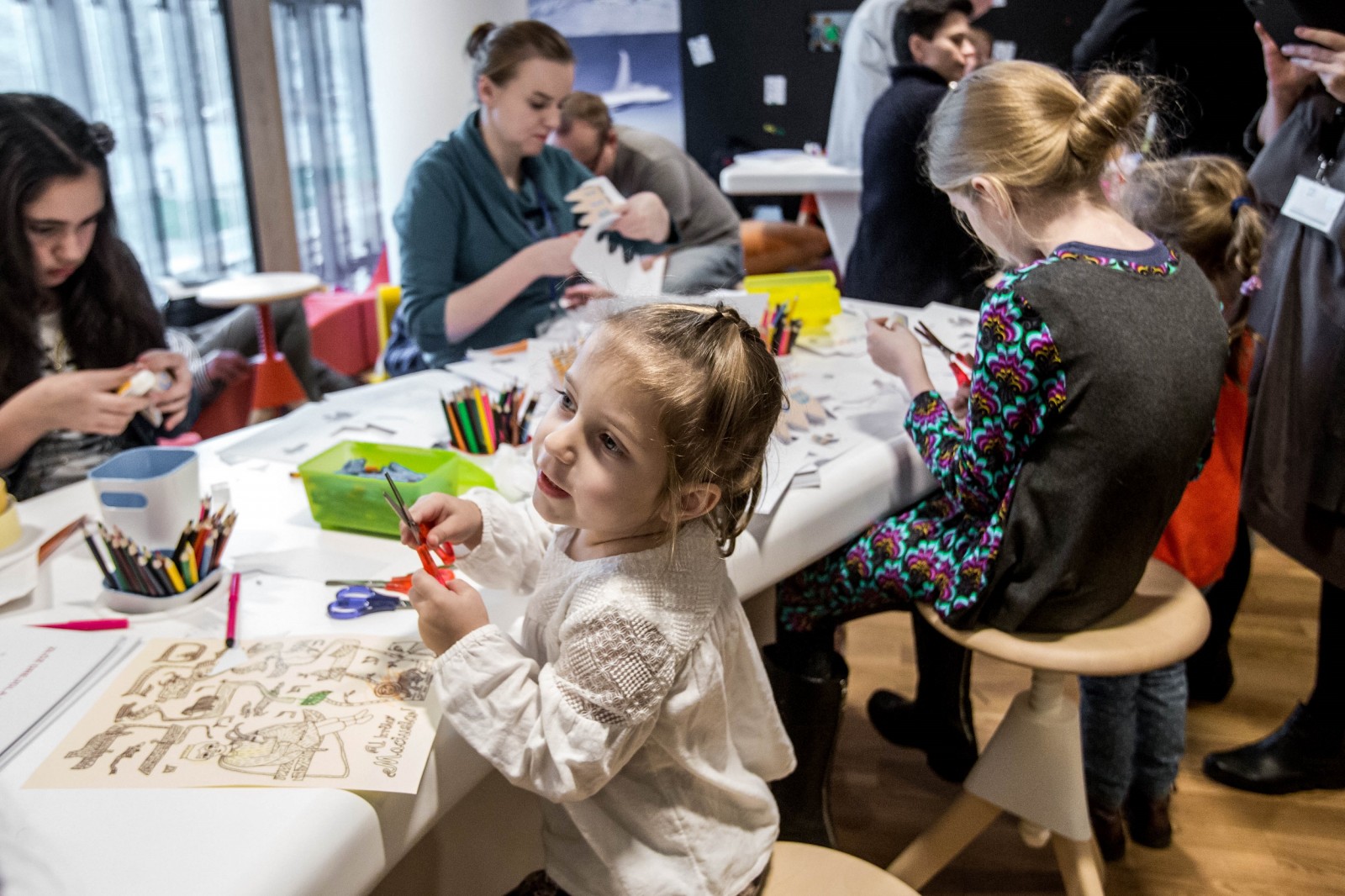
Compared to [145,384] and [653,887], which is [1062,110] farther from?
[145,384]

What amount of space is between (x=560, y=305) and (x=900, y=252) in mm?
965

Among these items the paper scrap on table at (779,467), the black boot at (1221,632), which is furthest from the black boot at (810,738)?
the black boot at (1221,632)

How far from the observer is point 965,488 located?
1.30m

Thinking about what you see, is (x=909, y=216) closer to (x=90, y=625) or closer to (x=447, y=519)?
(x=447, y=519)

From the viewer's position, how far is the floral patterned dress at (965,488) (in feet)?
3.90

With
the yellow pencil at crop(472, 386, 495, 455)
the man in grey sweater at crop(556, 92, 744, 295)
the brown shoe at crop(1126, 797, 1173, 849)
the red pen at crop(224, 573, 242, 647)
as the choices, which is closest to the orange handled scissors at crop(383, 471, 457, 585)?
the red pen at crop(224, 573, 242, 647)

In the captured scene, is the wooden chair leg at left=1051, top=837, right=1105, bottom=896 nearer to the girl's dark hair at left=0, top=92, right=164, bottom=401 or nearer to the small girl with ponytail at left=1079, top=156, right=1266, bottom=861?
the small girl with ponytail at left=1079, top=156, right=1266, bottom=861

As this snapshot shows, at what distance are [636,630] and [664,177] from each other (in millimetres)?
2381

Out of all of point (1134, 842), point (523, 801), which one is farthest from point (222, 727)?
point (1134, 842)

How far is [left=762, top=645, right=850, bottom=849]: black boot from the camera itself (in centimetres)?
140

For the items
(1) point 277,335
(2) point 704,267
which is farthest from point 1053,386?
(1) point 277,335

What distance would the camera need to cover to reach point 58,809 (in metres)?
0.72

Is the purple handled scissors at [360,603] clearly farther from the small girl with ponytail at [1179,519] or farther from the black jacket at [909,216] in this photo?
the black jacket at [909,216]

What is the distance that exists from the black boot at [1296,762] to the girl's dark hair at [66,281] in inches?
82.2
